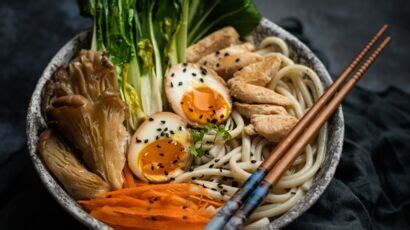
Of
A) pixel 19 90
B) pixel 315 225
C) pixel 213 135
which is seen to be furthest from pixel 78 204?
pixel 19 90

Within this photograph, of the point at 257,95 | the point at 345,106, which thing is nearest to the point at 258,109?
the point at 257,95

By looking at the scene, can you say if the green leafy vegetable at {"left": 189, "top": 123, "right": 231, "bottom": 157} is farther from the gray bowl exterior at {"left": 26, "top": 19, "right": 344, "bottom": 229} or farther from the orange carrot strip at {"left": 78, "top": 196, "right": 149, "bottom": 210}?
the gray bowl exterior at {"left": 26, "top": 19, "right": 344, "bottom": 229}

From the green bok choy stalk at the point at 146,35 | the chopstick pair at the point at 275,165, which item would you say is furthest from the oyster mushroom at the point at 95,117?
the chopstick pair at the point at 275,165

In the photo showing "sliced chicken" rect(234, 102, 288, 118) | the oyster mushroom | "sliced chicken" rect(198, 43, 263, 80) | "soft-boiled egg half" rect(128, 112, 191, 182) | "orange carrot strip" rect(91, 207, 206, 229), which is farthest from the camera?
"sliced chicken" rect(198, 43, 263, 80)

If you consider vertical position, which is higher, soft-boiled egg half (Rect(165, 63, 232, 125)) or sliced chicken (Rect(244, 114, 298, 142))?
soft-boiled egg half (Rect(165, 63, 232, 125))

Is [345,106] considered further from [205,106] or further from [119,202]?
[119,202]

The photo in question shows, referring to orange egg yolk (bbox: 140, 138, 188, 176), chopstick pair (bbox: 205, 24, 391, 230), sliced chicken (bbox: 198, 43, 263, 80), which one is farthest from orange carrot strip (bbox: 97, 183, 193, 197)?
sliced chicken (bbox: 198, 43, 263, 80)

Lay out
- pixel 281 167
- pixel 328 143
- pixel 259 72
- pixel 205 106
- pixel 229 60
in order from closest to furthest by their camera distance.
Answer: pixel 281 167 < pixel 328 143 < pixel 205 106 < pixel 259 72 < pixel 229 60

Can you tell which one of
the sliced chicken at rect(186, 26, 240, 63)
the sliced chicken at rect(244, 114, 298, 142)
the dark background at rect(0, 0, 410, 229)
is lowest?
the dark background at rect(0, 0, 410, 229)
